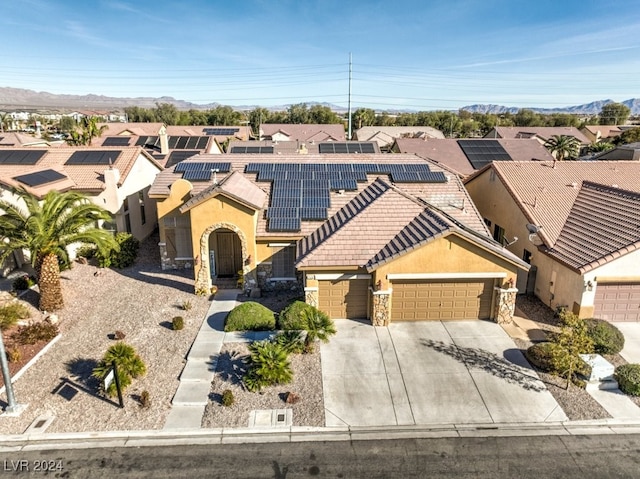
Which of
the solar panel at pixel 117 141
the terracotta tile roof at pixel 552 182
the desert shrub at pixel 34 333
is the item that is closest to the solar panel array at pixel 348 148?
the terracotta tile roof at pixel 552 182

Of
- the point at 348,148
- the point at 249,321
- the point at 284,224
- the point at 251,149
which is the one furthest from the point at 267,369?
→ the point at 348,148

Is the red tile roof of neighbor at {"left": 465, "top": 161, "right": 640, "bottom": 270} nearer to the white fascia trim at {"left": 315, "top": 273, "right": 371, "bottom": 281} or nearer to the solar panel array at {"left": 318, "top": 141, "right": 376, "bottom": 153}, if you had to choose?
the white fascia trim at {"left": 315, "top": 273, "right": 371, "bottom": 281}

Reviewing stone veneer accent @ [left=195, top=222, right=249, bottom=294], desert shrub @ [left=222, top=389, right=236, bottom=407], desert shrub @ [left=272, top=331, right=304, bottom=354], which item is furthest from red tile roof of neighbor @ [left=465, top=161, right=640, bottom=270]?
desert shrub @ [left=222, top=389, right=236, bottom=407]

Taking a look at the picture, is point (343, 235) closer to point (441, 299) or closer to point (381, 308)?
point (381, 308)

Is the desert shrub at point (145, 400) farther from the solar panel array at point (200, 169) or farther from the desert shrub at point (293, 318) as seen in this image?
the solar panel array at point (200, 169)

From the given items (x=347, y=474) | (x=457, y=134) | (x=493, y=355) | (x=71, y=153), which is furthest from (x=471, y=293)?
(x=457, y=134)
